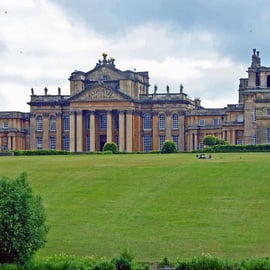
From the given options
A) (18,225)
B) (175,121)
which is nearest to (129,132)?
(175,121)

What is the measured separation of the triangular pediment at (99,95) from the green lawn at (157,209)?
54.6 metres

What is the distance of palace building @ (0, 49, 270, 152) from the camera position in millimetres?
104312

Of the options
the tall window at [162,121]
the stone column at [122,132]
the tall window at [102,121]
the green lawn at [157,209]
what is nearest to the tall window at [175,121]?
→ the tall window at [162,121]

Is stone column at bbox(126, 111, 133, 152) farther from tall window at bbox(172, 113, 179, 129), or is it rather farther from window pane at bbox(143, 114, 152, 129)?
tall window at bbox(172, 113, 179, 129)

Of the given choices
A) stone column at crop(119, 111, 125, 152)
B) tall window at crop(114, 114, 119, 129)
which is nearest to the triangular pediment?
stone column at crop(119, 111, 125, 152)

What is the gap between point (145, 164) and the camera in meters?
51.7

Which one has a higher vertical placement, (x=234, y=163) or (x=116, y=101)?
(x=116, y=101)

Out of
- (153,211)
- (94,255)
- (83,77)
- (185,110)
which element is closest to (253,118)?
(185,110)

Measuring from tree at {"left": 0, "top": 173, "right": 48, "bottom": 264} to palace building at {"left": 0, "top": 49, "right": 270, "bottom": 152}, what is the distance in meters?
75.2

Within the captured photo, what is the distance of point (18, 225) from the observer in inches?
959

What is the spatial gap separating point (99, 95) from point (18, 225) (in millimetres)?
81272

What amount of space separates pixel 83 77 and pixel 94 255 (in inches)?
3336

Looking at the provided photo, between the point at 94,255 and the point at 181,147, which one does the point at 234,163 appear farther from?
the point at 181,147

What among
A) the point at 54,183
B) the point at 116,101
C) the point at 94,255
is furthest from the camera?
the point at 116,101
